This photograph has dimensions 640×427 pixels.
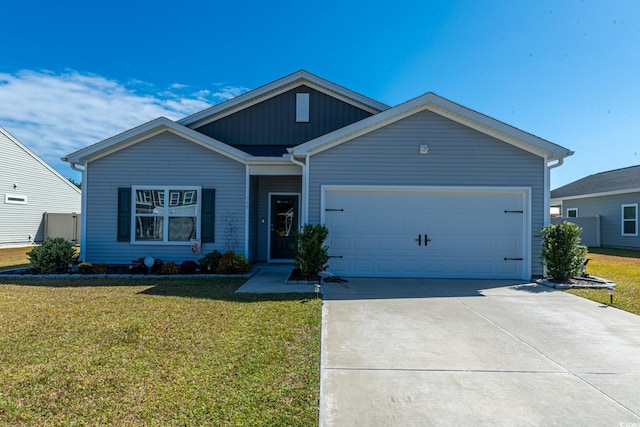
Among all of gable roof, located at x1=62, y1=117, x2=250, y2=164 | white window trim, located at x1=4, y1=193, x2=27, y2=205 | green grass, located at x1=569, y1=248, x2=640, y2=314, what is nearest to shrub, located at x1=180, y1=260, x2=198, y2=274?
gable roof, located at x1=62, y1=117, x2=250, y2=164

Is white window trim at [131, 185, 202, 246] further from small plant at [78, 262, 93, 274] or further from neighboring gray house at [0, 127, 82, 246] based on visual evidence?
neighboring gray house at [0, 127, 82, 246]

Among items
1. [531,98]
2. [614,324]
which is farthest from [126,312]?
[531,98]

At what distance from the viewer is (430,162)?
28.7ft

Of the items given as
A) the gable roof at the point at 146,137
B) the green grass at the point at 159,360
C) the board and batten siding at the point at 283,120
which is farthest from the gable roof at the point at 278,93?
the green grass at the point at 159,360

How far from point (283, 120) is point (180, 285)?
6.61 meters

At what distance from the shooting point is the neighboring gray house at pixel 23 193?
17.5 meters

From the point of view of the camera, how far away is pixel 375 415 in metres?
2.76

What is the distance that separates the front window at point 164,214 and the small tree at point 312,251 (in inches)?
140

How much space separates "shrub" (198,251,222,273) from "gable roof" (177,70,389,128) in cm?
508

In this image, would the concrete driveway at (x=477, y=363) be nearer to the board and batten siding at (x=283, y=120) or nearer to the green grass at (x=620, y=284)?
the green grass at (x=620, y=284)

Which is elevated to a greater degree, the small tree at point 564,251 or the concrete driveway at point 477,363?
the small tree at point 564,251

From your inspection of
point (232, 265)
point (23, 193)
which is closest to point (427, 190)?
point (232, 265)

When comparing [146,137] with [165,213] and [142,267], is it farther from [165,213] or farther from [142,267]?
[142,267]

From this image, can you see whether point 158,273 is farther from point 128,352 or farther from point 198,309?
point 128,352
